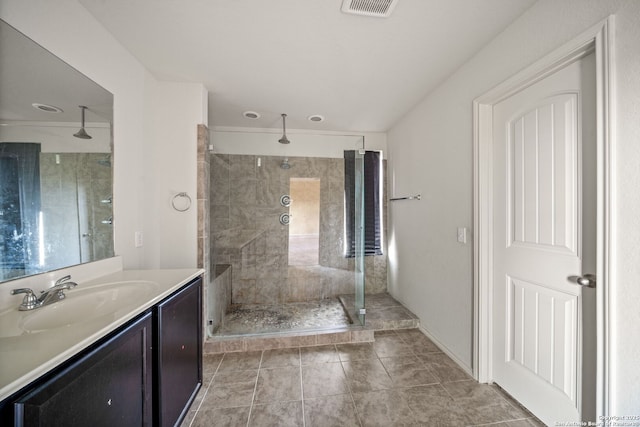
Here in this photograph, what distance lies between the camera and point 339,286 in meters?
2.93

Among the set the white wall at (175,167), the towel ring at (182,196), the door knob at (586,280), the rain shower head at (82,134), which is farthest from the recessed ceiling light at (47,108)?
the door knob at (586,280)

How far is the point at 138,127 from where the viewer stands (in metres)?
1.80

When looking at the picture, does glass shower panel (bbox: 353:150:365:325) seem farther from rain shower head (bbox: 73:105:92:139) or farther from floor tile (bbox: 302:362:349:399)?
rain shower head (bbox: 73:105:92:139)

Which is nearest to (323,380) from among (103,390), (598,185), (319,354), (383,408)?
(319,354)

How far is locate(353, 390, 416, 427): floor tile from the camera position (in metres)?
1.42

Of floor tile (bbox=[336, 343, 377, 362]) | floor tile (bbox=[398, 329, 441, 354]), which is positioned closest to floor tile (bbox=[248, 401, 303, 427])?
floor tile (bbox=[336, 343, 377, 362])

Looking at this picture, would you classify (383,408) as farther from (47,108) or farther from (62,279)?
(47,108)

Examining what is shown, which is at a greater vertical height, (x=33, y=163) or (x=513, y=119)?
(x=513, y=119)

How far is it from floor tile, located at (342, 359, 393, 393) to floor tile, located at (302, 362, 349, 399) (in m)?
0.05

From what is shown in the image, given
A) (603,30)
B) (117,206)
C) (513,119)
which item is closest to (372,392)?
(513,119)

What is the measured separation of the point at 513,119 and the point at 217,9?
1.92 metres

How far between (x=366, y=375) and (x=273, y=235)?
1.72m

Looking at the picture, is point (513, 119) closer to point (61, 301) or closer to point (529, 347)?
point (529, 347)

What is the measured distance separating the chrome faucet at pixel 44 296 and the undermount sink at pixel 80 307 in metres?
0.02
